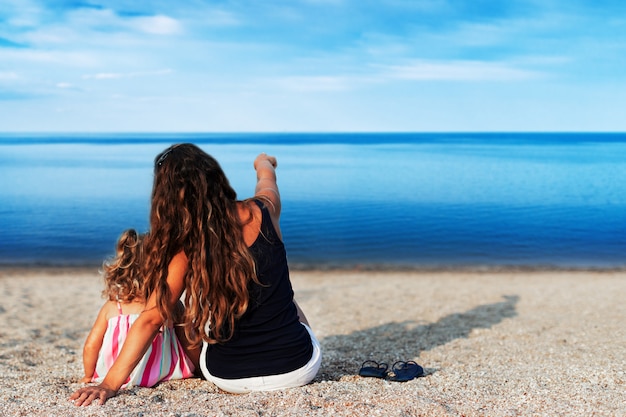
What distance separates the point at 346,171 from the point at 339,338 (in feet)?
121

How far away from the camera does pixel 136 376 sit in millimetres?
4398

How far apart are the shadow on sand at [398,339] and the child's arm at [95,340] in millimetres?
1859

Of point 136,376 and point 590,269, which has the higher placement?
point 136,376

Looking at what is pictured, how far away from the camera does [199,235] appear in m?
3.69

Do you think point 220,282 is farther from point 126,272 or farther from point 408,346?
point 408,346

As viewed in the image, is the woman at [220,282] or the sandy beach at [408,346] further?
the sandy beach at [408,346]

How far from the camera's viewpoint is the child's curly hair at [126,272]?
13.4ft

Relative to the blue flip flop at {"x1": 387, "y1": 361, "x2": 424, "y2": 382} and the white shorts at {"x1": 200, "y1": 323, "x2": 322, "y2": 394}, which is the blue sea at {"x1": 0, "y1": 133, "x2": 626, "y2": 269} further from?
the white shorts at {"x1": 200, "y1": 323, "x2": 322, "y2": 394}

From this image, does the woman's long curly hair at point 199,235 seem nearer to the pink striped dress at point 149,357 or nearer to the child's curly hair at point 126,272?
the child's curly hair at point 126,272

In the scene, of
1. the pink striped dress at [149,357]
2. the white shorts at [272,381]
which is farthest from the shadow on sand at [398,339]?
the pink striped dress at [149,357]

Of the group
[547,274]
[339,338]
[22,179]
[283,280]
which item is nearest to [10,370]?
[283,280]

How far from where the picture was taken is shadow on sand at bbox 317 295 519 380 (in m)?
5.73

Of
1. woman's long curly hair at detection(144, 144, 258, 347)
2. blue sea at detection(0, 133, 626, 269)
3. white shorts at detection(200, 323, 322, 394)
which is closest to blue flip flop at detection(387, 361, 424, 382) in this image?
white shorts at detection(200, 323, 322, 394)

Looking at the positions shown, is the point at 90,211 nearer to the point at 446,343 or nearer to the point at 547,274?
the point at 547,274
